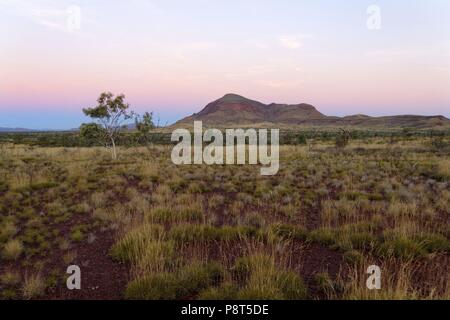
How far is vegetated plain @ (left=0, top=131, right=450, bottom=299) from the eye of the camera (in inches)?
173

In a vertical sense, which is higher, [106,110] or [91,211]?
[106,110]

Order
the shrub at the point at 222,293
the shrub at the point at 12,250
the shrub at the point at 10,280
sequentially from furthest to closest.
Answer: the shrub at the point at 12,250 < the shrub at the point at 10,280 < the shrub at the point at 222,293

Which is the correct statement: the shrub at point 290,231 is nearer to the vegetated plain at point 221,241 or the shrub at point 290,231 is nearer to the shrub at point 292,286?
the vegetated plain at point 221,241

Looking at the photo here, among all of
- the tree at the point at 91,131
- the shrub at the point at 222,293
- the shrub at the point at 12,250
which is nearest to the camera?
the shrub at the point at 222,293

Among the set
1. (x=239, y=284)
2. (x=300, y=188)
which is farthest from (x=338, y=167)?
(x=239, y=284)

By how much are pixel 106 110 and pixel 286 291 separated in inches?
852

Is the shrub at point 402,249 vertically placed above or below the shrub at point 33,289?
above

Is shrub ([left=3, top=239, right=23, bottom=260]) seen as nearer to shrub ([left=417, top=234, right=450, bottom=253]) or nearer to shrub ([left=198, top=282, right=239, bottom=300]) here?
shrub ([left=198, top=282, right=239, bottom=300])

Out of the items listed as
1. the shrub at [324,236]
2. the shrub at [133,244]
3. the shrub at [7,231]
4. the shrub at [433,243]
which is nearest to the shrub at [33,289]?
the shrub at [133,244]

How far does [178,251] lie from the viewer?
A: 595 cm

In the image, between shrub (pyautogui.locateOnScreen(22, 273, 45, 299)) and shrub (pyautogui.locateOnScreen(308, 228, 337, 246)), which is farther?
shrub (pyautogui.locateOnScreen(308, 228, 337, 246))

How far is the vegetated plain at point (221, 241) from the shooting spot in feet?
14.4

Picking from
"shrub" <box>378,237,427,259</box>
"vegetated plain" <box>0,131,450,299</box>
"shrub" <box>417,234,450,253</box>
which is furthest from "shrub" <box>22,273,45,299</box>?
"shrub" <box>417,234,450,253</box>
